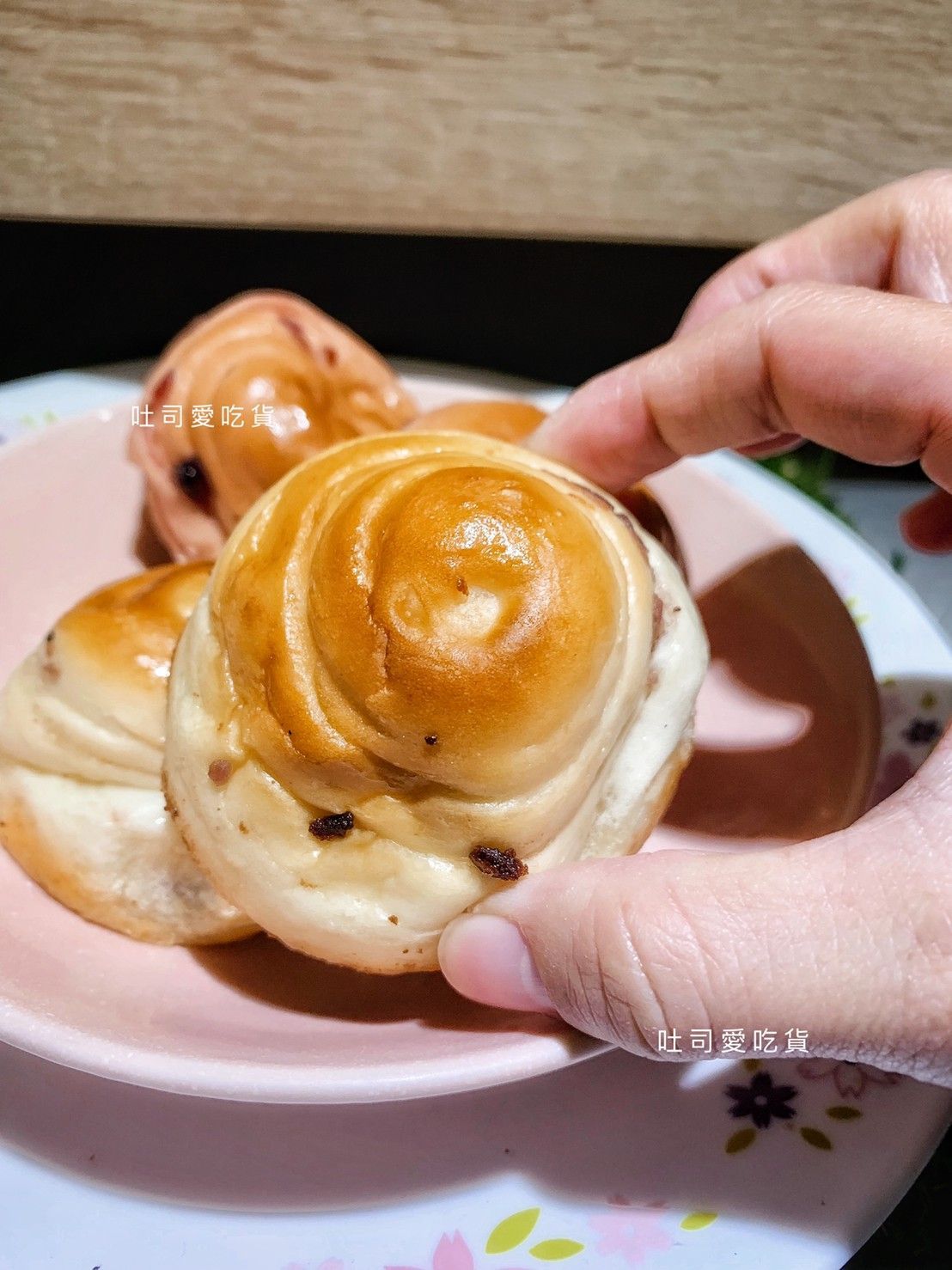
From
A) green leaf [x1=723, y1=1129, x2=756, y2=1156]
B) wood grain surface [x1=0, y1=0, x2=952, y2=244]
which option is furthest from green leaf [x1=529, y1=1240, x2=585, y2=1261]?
wood grain surface [x1=0, y1=0, x2=952, y2=244]

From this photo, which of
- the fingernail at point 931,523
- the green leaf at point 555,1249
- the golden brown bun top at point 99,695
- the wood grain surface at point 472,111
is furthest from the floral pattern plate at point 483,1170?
the wood grain surface at point 472,111

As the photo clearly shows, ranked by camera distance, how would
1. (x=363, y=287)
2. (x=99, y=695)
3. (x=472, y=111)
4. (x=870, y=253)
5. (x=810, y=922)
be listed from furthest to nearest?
1. (x=363, y=287)
2. (x=472, y=111)
3. (x=870, y=253)
4. (x=99, y=695)
5. (x=810, y=922)

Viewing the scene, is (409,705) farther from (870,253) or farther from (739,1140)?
(870,253)

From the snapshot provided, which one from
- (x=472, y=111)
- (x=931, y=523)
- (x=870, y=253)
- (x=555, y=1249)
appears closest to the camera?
(x=555, y=1249)

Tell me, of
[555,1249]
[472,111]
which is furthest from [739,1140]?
[472,111]

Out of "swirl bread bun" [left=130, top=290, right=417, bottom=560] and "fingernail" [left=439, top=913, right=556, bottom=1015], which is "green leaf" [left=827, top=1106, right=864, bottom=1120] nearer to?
"fingernail" [left=439, top=913, right=556, bottom=1015]

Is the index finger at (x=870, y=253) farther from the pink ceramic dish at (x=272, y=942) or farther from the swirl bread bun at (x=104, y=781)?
the swirl bread bun at (x=104, y=781)
